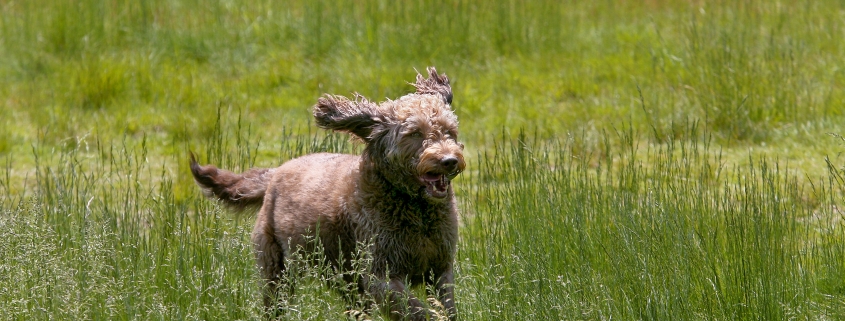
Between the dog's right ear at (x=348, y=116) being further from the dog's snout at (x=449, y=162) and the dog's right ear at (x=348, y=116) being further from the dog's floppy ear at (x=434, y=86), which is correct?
the dog's snout at (x=449, y=162)

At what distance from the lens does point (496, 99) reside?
12266 mm

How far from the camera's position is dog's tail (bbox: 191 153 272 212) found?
7.19 metres

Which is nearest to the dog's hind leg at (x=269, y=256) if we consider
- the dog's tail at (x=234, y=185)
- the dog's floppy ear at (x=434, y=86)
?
the dog's tail at (x=234, y=185)

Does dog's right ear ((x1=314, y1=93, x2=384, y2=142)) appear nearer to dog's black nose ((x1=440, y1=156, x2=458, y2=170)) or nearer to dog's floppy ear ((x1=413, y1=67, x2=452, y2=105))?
dog's floppy ear ((x1=413, y1=67, x2=452, y2=105))

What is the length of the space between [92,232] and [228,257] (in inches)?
28.8

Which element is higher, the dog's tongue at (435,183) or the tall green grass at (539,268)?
the dog's tongue at (435,183)

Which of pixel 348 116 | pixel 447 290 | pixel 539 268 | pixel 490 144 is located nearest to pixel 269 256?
pixel 348 116

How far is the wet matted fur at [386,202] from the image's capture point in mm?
6133

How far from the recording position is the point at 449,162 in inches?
234

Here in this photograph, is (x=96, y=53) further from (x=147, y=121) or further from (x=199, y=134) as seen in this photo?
(x=199, y=134)

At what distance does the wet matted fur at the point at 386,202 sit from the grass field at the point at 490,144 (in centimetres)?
24

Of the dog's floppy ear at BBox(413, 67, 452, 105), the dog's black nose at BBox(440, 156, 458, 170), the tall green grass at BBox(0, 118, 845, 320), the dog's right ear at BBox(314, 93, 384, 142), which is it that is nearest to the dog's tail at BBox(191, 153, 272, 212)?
the tall green grass at BBox(0, 118, 845, 320)

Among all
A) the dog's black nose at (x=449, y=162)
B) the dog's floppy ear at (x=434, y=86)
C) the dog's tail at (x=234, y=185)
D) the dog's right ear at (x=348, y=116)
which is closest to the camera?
the dog's black nose at (x=449, y=162)

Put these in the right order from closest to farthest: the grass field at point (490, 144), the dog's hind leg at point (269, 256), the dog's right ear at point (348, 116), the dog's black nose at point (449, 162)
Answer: the dog's black nose at point (449, 162) → the grass field at point (490, 144) → the dog's right ear at point (348, 116) → the dog's hind leg at point (269, 256)
